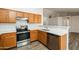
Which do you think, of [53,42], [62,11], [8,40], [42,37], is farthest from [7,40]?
[62,11]

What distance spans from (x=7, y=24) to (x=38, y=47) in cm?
53

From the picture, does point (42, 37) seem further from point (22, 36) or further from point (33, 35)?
point (22, 36)

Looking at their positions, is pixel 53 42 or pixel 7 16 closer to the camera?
pixel 7 16

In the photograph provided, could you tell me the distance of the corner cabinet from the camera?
131 cm

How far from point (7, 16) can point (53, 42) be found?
2.37 ft

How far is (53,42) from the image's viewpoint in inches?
56.9

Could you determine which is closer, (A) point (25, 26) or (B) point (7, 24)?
(B) point (7, 24)

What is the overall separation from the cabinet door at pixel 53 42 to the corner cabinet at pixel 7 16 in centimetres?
57

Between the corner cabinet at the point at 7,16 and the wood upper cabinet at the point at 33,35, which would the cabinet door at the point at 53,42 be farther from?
the corner cabinet at the point at 7,16

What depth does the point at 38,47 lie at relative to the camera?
1439mm

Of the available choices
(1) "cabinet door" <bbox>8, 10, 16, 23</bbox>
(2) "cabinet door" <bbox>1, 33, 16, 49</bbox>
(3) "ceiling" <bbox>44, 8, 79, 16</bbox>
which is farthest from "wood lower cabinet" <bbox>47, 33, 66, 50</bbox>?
(1) "cabinet door" <bbox>8, 10, 16, 23</bbox>
